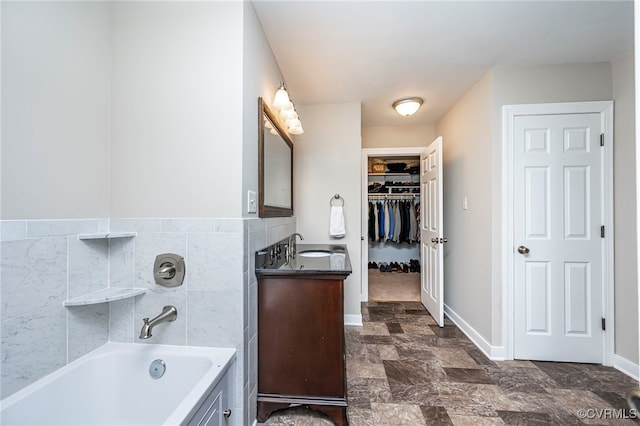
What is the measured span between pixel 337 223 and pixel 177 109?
5.96ft

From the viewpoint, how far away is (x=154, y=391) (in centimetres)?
127

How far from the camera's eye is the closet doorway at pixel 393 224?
4508mm

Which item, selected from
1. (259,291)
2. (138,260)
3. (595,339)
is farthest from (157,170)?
(595,339)

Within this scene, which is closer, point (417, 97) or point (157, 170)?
point (157, 170)

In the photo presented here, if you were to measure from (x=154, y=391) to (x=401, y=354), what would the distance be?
5.89ft

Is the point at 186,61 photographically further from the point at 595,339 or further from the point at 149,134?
the point at 595,339

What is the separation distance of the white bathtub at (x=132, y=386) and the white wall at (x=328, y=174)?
174cm

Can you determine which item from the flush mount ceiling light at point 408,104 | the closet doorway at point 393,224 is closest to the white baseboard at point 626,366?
the closet doorway at point 393,224

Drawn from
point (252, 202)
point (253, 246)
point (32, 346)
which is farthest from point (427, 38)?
point (32, 346)

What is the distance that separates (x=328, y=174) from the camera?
2875 millimetres

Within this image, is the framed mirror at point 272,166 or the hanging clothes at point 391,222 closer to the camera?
the framed mirror at point 272,166

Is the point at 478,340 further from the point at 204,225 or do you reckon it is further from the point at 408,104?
the point at 204,225

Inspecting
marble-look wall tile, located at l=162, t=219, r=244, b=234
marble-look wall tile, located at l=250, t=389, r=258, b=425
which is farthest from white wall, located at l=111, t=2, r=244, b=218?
marble-look wall tile, located at l=250, t=389, r=258, b=425

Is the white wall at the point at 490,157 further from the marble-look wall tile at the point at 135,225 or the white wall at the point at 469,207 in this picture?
the marble-look wall tile at the point at 135,225
